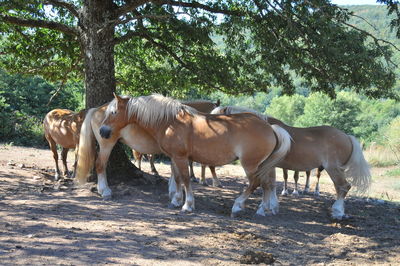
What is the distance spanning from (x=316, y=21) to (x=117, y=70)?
750 cm

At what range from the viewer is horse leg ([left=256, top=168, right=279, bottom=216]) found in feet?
24.6

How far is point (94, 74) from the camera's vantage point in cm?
829

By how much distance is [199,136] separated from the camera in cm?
705

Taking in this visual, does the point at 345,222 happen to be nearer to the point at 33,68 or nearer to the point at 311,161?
the point at 311,161

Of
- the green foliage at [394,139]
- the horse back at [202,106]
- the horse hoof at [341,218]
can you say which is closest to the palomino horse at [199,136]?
the horse hoof at [341,218]

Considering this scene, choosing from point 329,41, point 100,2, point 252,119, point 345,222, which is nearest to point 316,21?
point 329,41

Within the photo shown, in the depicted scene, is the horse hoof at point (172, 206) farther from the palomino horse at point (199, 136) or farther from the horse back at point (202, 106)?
the horse back at point (202, 106)

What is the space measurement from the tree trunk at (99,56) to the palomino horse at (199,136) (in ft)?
3.87

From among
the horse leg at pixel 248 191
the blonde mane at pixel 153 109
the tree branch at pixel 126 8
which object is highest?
the tree branch at pixel 126 8

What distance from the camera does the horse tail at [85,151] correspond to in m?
7.85

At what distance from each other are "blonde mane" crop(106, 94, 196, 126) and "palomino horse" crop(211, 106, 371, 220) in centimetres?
170

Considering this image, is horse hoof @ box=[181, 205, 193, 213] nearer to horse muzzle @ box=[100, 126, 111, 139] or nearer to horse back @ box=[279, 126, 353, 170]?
horse muzzle @ box=[100, 126, 111, 139]

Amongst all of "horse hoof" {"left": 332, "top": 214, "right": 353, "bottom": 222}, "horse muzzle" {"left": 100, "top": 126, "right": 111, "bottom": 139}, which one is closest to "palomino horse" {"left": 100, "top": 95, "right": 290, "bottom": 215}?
"horse muzzle" {"left": 100, "top": 126, "right": 111, "bottom": 139}

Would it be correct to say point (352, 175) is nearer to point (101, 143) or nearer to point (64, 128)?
point (101, 143)
